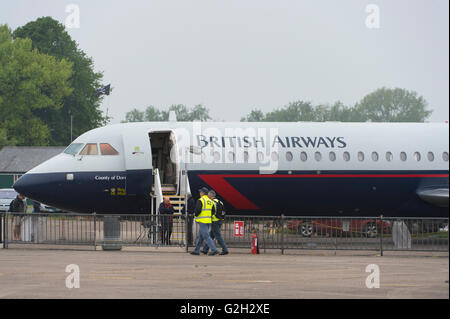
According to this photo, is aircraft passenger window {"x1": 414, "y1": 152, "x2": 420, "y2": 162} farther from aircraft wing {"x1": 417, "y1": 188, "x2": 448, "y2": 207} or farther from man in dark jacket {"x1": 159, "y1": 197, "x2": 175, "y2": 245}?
man in dark jacket {"x1": 159, "y1": 197, "x2": 175, "y2": 245}

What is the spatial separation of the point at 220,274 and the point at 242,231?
6504 mm

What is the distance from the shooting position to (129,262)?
18703 millimetres

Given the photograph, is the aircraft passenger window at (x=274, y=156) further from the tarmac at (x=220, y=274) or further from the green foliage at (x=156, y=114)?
the green foliage at (x=156, y=114)

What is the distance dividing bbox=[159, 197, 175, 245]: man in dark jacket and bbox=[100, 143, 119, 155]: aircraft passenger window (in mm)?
2960

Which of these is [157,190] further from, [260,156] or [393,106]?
[393,106]

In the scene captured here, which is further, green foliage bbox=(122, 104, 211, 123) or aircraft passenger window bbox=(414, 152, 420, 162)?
green foliage bbox=(122, 104, 211, 123)

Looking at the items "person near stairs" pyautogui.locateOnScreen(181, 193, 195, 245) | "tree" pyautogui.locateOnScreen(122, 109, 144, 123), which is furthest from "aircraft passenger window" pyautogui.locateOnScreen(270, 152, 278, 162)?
"tree" pyautogui.locateOnScreen(122, 109, 144, 123)

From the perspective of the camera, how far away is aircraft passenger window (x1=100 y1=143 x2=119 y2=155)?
25375 mm

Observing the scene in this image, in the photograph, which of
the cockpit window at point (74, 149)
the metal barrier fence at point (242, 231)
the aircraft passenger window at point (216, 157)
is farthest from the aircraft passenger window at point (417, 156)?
the cockpit window at point (74, 149)

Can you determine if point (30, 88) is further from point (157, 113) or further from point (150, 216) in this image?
point (157, 113)

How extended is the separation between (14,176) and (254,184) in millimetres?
42059

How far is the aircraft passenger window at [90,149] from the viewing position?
25328mm

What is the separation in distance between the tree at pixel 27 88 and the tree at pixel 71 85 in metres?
1.75
